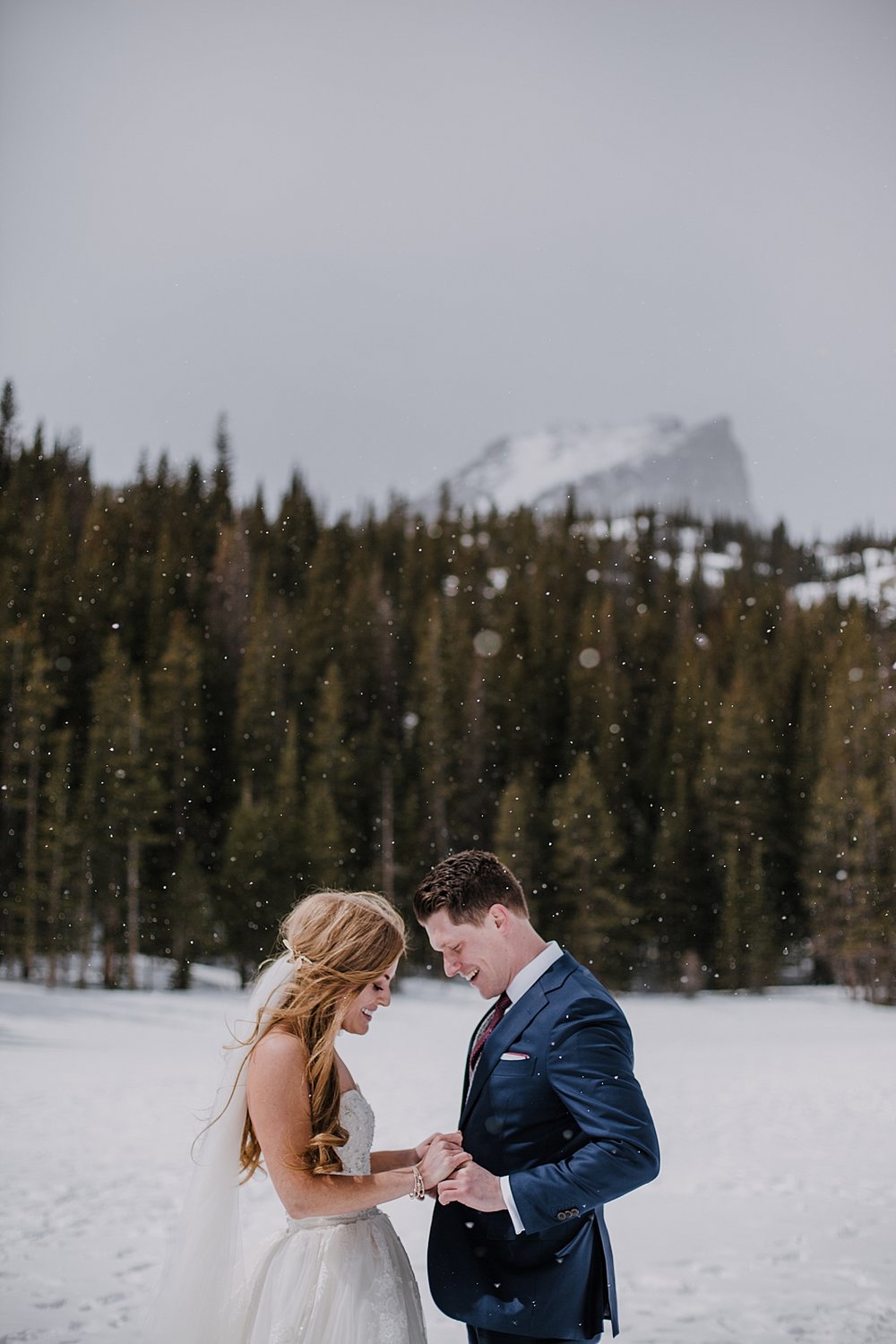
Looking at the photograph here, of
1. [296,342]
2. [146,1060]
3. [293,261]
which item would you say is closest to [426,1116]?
[146,1060]

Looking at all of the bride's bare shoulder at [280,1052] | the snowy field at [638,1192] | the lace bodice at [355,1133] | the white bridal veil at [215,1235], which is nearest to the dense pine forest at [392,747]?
the snowy field at [638,1192]

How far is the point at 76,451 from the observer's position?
56625 millimetres

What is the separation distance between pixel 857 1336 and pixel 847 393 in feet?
76.4

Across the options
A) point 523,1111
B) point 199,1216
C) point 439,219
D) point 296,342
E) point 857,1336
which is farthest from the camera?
point 296,342

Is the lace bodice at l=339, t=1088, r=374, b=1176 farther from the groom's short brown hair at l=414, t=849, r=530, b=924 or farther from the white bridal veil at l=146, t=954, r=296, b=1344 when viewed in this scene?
the groom's short brown hair at l=414, t=849, r=530, b=924

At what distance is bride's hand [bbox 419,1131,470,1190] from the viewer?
232 cm

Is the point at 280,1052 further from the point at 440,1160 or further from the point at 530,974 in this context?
the point at 530,974

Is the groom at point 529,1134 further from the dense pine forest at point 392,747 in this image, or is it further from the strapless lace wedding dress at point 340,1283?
the dense pine forest at point 392,747

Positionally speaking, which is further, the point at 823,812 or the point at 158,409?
the point at 158,409

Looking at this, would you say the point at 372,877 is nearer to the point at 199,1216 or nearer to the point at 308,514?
the point at 308,514

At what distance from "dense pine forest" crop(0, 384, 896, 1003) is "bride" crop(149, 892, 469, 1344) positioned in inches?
978

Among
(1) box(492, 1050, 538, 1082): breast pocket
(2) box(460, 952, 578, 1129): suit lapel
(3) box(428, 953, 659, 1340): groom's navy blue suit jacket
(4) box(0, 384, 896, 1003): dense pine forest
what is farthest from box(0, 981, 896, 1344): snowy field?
(4) box(0, 384, 896, 1003): dense pine forest

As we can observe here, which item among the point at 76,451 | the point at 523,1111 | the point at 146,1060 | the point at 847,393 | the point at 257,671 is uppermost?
the point at 76,451

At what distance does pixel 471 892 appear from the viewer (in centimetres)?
260
